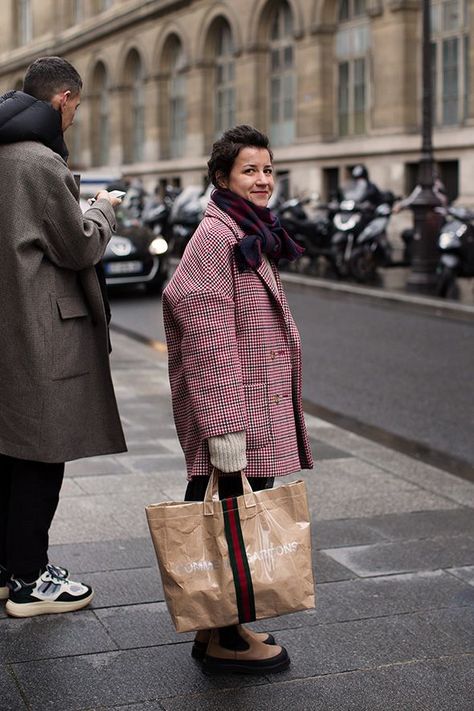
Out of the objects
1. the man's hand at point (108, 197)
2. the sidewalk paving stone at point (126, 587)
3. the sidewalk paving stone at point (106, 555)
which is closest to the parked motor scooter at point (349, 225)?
the sidewalk paving stone at point (106, 555)

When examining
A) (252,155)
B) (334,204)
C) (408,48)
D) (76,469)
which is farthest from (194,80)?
(252,155)

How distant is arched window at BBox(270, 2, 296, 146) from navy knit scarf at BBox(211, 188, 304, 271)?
30.5m

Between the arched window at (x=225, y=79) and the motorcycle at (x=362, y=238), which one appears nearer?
the motorcycle at (x=362, y=238)

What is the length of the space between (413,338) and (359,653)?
8.76m

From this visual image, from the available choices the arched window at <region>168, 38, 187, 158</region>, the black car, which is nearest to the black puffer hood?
the black car

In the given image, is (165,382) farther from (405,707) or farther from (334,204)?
(334,204)

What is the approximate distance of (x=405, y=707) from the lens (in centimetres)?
341

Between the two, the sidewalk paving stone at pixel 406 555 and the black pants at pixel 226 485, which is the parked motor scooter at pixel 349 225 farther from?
the black pants at pixel 226 485

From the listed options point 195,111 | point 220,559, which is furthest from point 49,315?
point 195,111

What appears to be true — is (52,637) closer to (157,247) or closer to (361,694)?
(361,694)

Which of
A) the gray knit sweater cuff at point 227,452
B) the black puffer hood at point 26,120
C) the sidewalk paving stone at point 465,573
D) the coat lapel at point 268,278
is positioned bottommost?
the sidewalk paving stone at point 465,573

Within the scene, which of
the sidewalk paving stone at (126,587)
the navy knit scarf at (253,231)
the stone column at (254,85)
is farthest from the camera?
the stone column at (254,85)

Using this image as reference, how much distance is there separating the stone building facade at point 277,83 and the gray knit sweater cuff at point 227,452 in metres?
23.4

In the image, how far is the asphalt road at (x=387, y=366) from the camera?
26.2 feet
